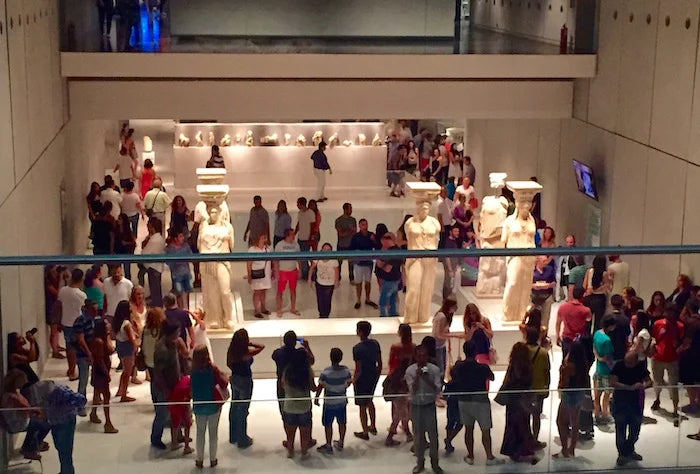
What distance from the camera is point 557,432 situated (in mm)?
5992

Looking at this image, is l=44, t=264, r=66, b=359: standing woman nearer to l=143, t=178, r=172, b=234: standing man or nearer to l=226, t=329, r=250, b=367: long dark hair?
l=226, t=329, r=250, b=367: long dark hair

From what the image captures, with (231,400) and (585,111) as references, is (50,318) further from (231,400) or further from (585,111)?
(585,111)

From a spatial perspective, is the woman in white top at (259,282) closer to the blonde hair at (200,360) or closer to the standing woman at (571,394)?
the blonde hair at (200,360)

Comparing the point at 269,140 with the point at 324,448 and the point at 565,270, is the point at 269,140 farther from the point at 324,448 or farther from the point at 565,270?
the point at 324,448

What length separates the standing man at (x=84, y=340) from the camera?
18.5 feet

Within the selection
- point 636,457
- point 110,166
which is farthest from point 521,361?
point 110,166

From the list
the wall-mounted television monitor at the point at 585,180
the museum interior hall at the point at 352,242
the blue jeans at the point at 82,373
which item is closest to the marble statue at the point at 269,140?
the museum interior hall at the point at 352,242

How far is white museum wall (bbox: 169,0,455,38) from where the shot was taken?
20.9 m

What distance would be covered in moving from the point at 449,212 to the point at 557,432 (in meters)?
14.1

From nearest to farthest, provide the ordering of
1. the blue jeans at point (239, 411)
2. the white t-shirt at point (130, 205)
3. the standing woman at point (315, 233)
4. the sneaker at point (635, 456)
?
the blue jeans at point (239, 411), the sneaker at point (635, 456), the standing woman at point (315, 233), the white t-shirt at point (130, 205)

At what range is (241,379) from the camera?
5.93m

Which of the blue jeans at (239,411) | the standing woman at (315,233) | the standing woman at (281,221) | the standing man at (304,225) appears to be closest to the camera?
the blue jeans at (239,411)

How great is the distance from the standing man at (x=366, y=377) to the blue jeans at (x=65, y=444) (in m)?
1.50

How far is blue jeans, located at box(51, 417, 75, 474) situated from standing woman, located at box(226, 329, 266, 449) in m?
0.83
